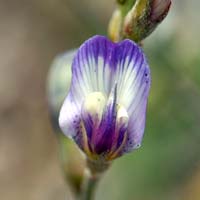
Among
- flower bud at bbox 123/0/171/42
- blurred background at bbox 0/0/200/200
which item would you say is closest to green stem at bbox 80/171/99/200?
flower bud at bbox 123/0/171/42

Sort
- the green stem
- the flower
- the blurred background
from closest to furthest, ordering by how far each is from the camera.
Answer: the flower → the green stem → the blurred background

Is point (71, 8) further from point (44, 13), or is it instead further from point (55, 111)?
point (55, 111)

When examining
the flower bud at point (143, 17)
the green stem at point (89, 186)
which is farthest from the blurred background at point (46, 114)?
the flower bud at point (143, 17)

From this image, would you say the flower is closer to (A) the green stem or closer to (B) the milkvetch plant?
(B) the milkvetch plant

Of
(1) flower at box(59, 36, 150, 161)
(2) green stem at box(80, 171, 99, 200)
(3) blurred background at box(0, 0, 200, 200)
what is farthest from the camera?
(3) blurred background at box(0, 0, 200, 200)

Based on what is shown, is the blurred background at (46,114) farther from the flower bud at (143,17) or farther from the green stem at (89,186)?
the flower bud at (143,17)

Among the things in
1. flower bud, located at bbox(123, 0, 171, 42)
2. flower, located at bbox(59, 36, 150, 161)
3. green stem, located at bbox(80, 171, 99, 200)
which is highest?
flower bud, located at bbox(123, 0, 171, 42)

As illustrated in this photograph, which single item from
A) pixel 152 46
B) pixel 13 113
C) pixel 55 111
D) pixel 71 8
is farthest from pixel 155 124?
pixel 13 113
